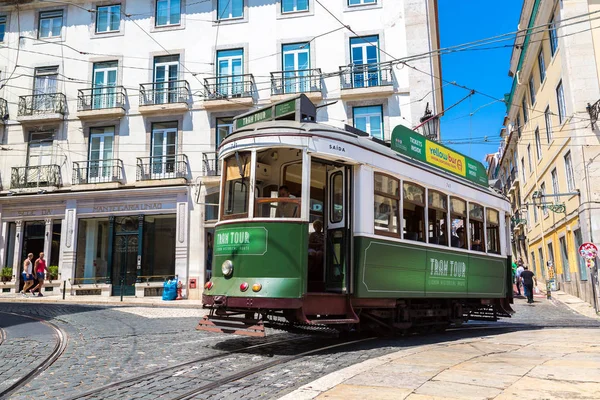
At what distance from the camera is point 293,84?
21.6 metres

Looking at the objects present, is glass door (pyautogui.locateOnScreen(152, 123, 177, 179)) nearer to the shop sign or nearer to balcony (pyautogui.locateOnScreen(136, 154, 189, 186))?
balcony (pyautogui.locateOnScreen(136, 154, 189, 186))

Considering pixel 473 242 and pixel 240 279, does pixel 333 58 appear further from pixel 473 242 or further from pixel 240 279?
pixel 240 279

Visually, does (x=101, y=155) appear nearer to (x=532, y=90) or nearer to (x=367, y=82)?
(x=367, y=82)

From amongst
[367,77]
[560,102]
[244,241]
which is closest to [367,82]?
[367,77]

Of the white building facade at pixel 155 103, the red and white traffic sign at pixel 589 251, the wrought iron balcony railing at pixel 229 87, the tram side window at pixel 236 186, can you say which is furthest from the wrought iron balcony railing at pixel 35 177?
the red and white traffic sign at pixel 589 251

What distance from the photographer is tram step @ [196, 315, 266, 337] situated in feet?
22.6

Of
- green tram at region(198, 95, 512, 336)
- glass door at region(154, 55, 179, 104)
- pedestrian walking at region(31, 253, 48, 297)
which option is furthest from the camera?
glass door at region(154, 55, 179, 104)

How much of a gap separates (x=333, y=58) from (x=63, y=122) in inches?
477

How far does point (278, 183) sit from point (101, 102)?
57.8 ft

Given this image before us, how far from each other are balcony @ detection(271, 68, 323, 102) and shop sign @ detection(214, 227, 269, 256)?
14234mm

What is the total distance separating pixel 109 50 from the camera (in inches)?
926

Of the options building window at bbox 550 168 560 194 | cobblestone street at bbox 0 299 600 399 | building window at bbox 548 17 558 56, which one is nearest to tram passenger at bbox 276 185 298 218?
cobblestone street at bbox 0 299 600 399

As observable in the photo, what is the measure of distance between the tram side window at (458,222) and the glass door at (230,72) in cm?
1349

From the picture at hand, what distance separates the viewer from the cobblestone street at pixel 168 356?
17.8 ft
